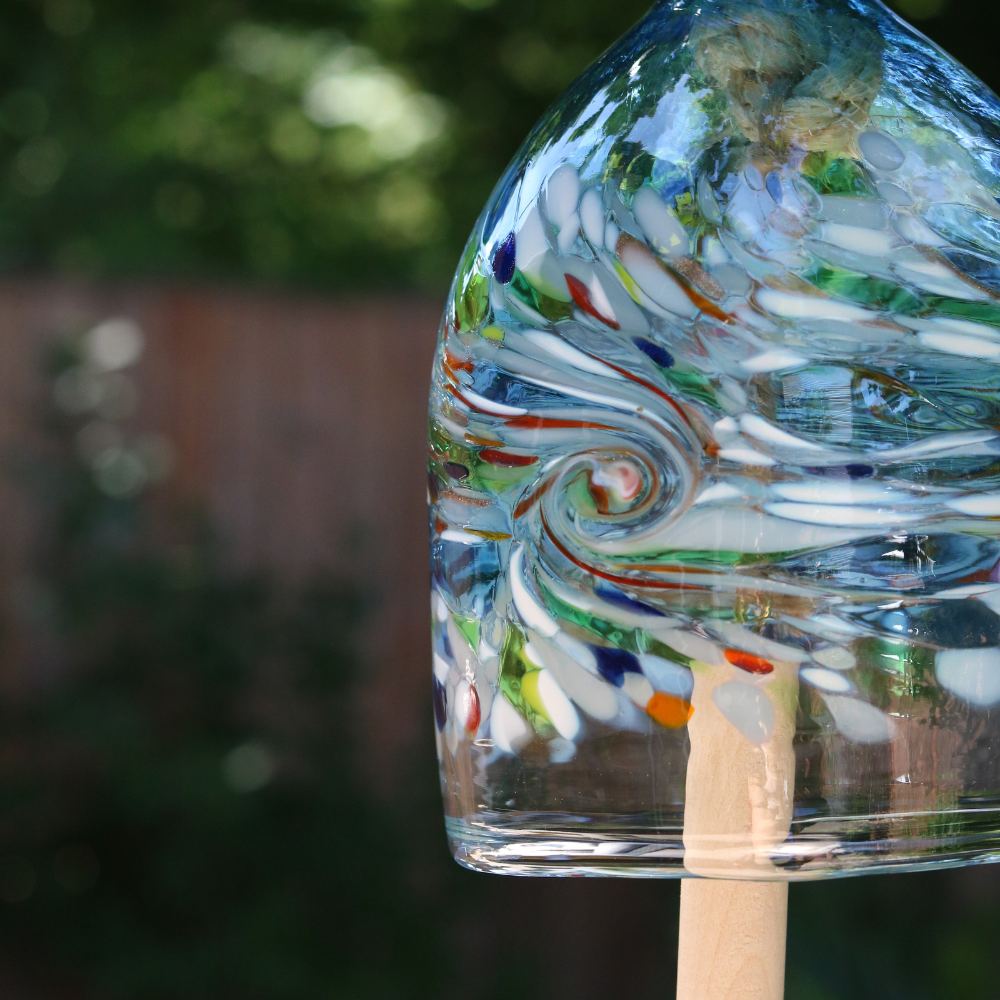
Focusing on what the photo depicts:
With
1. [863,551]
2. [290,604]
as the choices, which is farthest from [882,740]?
[290,604]

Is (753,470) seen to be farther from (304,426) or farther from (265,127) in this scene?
(265,127)

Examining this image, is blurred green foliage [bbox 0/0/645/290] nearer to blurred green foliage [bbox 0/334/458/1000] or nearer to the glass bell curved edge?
blurred green foliage [bbox 0/334/458/1000]

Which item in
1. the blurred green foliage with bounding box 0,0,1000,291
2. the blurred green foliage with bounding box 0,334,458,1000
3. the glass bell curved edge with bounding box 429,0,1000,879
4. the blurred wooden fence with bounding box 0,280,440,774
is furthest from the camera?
the blurred green foliage with bounding box 0,0,1000,291

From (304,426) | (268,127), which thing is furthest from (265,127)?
(304,426)

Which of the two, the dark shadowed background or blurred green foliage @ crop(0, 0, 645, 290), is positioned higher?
blurred green foliage @ crop(0, 0, 645, 290)

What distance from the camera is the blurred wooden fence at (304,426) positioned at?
3018 mm

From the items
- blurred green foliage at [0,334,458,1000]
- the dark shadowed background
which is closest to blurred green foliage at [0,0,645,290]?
the dark shadowed background

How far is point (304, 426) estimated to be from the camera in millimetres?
3152

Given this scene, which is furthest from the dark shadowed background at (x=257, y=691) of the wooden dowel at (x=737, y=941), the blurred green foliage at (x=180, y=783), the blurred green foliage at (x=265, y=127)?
the wooden dowel at (x=737, y=941)

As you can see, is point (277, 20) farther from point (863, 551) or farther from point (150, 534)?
point (863, 551)

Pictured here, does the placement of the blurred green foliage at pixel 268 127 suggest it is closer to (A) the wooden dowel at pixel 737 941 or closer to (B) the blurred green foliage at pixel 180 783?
(B) the blurred green foliage at pixel 180 783

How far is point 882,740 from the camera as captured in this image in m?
0.44

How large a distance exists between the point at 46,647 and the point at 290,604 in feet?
2.00

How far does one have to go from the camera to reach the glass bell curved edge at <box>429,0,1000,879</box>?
16.9 inches
